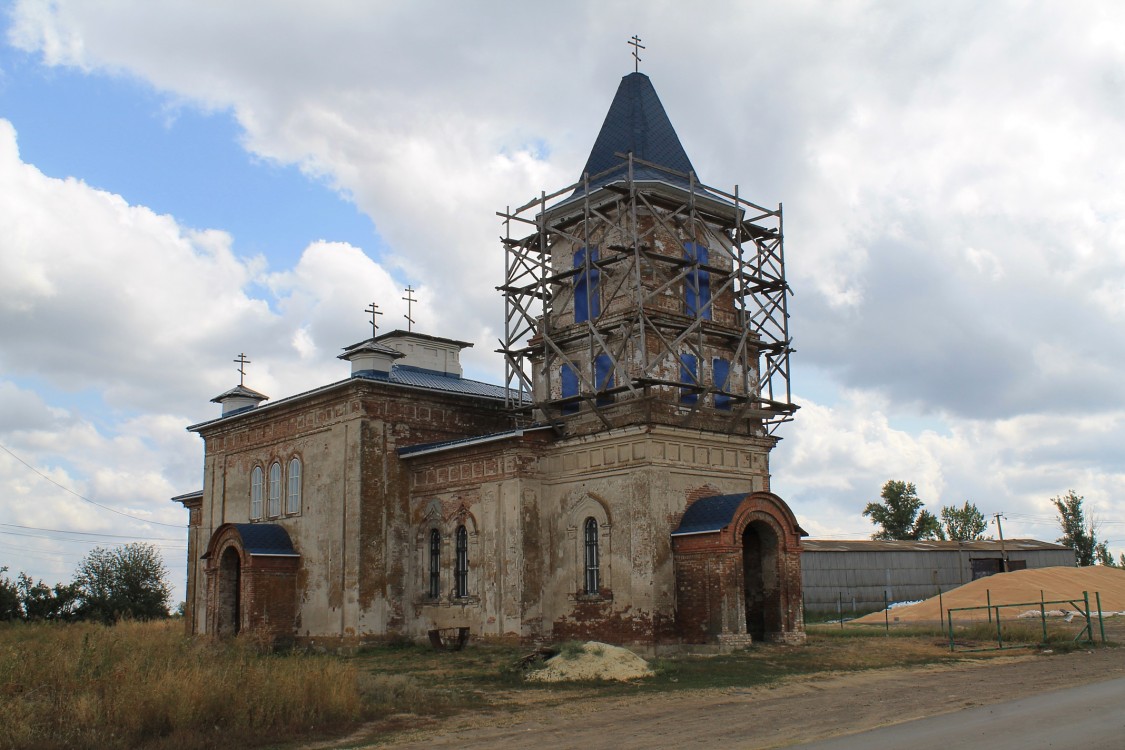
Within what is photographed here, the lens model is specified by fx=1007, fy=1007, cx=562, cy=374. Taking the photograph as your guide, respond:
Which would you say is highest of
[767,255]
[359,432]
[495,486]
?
[767,255]

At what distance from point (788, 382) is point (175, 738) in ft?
57.9

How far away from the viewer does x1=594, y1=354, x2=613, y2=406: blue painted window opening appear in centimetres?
2417

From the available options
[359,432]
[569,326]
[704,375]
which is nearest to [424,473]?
[359,432]

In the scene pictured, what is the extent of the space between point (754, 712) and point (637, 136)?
55.2 ft

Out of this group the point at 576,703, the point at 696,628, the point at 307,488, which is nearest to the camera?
the point at 576,703

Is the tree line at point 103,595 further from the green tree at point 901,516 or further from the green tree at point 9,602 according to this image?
the green tree at point 901,516

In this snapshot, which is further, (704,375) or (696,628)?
(704,375)

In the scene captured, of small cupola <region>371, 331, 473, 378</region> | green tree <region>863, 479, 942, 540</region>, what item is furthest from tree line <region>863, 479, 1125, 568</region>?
small cupola <region>371, 331, 473, 378</region>

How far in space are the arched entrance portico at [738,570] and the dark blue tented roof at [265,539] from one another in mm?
11874

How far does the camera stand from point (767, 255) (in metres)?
26.2

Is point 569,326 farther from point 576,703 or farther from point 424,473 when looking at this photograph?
point 576,703

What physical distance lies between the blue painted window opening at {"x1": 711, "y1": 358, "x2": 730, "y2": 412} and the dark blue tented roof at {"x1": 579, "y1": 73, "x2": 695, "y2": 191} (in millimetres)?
4733

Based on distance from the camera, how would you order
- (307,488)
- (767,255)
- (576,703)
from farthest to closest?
(307,488) < (767,255) < (576,703)

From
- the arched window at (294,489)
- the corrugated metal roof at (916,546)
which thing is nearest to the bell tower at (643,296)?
the arched window at (294,489)
